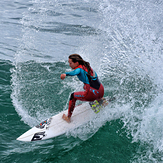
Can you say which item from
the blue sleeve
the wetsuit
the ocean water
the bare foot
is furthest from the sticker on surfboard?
the blue sleeve

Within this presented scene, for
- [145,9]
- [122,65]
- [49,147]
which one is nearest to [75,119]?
[49,147]

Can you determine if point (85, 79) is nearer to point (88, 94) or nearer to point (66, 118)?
point (88, 94)

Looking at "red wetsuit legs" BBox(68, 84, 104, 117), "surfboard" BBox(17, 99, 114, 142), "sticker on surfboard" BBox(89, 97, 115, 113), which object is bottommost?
"surfboard" BBox(17, 99, 114, 142)

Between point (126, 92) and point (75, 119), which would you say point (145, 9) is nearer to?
point (126, 92)

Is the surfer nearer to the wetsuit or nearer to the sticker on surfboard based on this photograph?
the wetsuit

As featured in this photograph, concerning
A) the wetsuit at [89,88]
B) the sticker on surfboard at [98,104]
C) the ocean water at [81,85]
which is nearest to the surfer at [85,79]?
the wetsuit at [89,88]

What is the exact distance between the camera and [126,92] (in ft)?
23.3

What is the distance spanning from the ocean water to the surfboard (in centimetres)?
15

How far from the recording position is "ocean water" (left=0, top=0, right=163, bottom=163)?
187 inches

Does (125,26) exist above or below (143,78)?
above

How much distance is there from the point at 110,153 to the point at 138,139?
88cm

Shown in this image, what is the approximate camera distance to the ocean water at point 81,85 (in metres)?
4.75

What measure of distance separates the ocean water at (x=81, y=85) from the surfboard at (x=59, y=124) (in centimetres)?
15

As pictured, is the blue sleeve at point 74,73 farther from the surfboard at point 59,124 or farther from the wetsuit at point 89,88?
the surfboard at point 59,124
